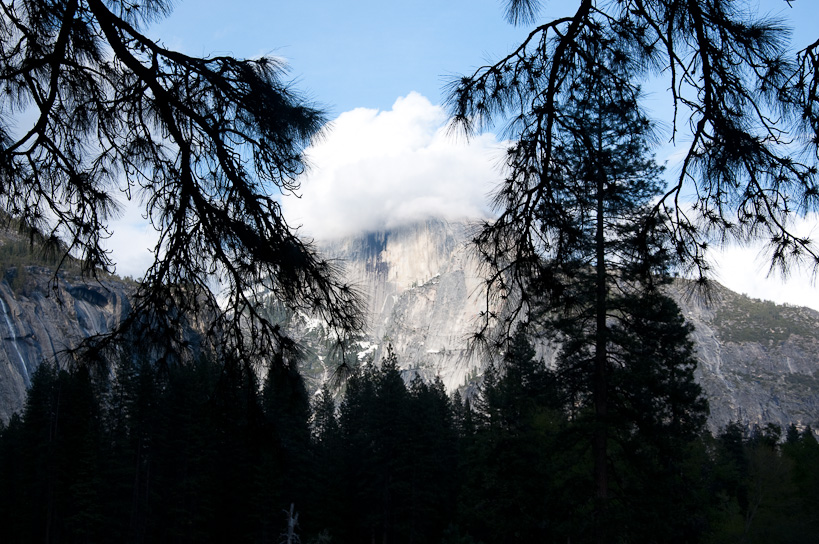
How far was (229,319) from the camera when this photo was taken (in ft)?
11.8

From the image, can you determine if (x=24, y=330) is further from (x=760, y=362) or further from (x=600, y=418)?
(x=760, y=362)

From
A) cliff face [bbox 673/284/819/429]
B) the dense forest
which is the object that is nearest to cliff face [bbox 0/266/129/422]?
the dense forest

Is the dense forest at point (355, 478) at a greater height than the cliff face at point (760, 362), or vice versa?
the cliff face at point (760, 362)

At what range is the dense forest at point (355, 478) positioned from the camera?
19172mm

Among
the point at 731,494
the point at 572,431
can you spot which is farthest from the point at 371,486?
the point at 572,431

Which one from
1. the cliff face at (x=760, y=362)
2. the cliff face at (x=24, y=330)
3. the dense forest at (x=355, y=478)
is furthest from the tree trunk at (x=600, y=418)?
the cliff face at (x=760, y=362)

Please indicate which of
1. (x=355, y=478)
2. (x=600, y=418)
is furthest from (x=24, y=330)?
(x=600, y=418)

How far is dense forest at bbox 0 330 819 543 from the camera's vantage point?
19.2 m

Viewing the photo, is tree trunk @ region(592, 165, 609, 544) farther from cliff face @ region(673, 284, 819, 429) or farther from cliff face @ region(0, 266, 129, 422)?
cliff face @ region(673, 284, 819, 429)

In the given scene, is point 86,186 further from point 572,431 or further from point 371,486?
point 371,486

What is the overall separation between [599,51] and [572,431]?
8.57 metres

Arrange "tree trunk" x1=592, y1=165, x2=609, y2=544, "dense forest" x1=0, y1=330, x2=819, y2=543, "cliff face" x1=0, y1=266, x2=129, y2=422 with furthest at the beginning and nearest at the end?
1. "cliff face" x1=0, y1=266, x2=129, y2=422
2. "dense forest" x1=0, y1=330, x2=819, y2=543
3. "tree trunk" x1=592, y1=165, x2=609, y2=544

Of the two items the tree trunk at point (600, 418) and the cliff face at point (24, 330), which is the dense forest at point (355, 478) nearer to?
the tree trunk at point (600, 418)

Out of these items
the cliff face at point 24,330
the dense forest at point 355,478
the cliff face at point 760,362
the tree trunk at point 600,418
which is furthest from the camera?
the cliff face at point 760,362
